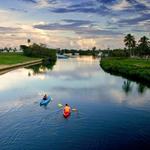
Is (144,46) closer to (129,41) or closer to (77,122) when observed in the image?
(129,41)

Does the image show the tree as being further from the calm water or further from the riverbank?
the calm water

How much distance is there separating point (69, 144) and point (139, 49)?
15851cm

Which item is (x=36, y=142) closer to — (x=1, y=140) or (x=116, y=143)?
(x=1, y=140)

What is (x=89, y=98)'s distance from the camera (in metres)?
47.1

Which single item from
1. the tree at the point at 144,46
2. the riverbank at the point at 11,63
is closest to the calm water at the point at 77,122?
the riverbank at the point at 11,63

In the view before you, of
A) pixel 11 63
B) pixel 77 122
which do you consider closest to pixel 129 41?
pixel 11 63

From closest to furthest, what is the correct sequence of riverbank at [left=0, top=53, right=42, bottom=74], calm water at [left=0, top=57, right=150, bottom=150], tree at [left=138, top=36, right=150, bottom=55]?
calm water at [left=0, top=57, right=150, bottom=150]
riverbank at [left=0, top=53, right=42, bottom=74]
tree at [left=138, top=36, right=150, bottom=55]

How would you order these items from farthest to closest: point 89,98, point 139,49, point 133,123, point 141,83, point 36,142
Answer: point 139,49, point 141,83, point 89,98, point 133,123, point 36,142

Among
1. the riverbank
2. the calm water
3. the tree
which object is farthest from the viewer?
the tree

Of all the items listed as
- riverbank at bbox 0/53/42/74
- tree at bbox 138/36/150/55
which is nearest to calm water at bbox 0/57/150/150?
riverbank at bbox 0/53/42/74

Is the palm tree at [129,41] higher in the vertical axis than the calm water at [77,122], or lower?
higher

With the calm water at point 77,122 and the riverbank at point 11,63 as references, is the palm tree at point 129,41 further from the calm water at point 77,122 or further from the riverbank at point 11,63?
the calm water at point 77,122

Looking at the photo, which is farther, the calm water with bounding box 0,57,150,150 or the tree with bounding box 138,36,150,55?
the tree with bounding box 138,36,150,55

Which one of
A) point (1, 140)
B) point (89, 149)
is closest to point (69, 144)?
point (89, 149)
